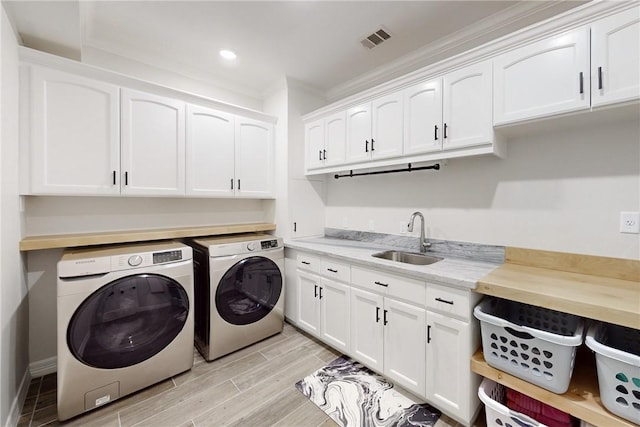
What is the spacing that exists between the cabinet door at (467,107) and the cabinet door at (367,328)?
128 cm

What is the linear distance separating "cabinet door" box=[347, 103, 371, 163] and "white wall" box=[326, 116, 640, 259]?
485 millimetres

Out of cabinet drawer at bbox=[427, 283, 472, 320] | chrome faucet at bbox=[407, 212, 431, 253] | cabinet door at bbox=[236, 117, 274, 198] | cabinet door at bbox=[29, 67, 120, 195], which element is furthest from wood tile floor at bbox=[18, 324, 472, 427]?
cabinet door at bbox=[236, 117, 274, 198]

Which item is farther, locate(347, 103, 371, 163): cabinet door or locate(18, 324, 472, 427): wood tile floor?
locate(347, 103, 371, 163): cabinet door

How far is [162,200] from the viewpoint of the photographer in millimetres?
2598

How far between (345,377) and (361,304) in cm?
58

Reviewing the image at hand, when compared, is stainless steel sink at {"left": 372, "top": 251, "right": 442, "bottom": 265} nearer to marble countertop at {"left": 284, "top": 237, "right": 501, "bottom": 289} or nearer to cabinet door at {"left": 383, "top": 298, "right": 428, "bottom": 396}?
marble countertop at {"left": 284, "top": 237, "right": 501, "bottom": 289}

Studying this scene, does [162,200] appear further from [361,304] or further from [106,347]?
[361,304]

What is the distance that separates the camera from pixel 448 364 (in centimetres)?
159

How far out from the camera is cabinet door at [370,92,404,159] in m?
2.18

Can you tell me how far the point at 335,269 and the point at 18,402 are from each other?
2279mm

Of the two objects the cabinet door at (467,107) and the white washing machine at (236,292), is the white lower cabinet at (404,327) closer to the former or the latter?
the white washing machine at (236,292)

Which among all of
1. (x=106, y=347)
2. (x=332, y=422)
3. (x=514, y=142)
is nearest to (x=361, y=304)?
(x=332, y=422)

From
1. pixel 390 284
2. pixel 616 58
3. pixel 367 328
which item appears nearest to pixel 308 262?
pixel 367 328

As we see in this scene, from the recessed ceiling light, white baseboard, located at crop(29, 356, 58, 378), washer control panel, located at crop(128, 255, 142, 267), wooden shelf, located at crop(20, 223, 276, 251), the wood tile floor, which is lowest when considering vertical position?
the wood tile floor
